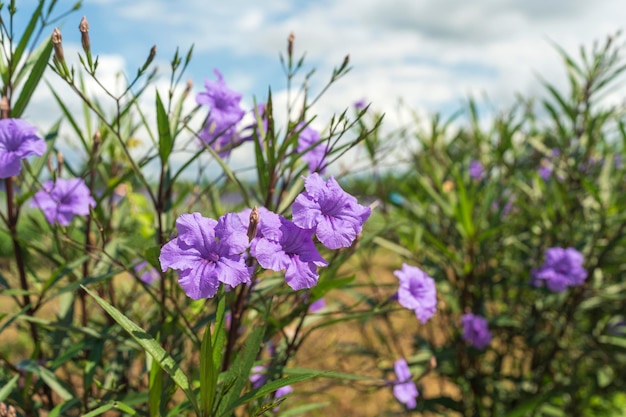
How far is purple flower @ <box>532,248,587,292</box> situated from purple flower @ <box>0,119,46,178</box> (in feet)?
4.56

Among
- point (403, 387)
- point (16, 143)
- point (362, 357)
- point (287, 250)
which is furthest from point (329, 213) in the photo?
point (362, 357)

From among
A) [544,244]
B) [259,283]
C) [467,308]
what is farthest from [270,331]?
[544,244]

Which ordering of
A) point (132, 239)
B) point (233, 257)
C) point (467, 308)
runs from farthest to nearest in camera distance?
point (467, 308)
point (132, 239)
point (233, 257)

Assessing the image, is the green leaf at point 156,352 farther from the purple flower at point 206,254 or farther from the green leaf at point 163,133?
the green leaf at point 163,133

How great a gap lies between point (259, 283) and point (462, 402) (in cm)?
125

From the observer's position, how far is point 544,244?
201 centimetres

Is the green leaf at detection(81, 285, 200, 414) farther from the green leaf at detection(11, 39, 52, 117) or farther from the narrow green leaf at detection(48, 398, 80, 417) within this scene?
the green leaf at detection(11, 39, 52, 117)

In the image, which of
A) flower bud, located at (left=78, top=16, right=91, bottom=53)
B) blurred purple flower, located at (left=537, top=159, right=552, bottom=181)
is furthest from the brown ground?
flower bud, located at (left=78, top=16, right=91, bottom=53)

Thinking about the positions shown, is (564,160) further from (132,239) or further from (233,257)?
(233,257)

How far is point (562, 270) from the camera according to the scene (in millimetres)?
1736

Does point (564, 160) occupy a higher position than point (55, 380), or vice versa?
point (564, 160)

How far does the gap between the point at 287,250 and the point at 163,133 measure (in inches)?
14.7

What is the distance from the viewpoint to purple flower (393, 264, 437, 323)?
1118 mm

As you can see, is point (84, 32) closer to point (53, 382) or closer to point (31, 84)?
point (31, 84)
